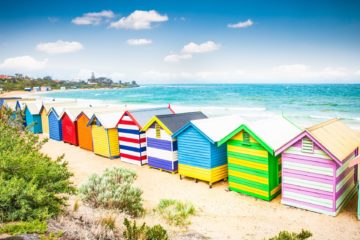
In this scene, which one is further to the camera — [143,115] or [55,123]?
[55,123]

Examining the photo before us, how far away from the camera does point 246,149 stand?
1165 cm

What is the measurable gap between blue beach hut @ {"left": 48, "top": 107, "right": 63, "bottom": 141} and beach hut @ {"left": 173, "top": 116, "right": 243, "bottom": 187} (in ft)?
46.8

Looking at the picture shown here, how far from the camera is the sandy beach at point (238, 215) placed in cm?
885

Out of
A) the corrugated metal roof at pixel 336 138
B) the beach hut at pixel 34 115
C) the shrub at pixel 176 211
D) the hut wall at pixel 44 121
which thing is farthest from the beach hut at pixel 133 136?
the beach hut at pixel 34 115

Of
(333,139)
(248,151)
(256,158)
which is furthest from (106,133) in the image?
(333,139)

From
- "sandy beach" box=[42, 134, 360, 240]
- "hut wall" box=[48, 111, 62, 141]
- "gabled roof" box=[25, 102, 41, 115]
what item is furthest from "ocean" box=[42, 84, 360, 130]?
"sandy beach" box=[42, 134, 360, 240]

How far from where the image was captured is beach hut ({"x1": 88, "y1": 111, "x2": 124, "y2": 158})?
18188 mm

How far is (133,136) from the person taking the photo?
54.6 feet

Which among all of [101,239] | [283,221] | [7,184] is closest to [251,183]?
[283,221]

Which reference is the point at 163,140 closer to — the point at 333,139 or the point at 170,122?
the point at 170,122

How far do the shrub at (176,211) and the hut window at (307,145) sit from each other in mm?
4148

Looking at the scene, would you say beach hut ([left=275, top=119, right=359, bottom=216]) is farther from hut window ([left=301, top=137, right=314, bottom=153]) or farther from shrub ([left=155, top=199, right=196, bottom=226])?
shrub ([left=155, top=199, right=196, bottom=226])

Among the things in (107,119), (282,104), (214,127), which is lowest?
(282,104)

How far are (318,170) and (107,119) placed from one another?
12476mm
